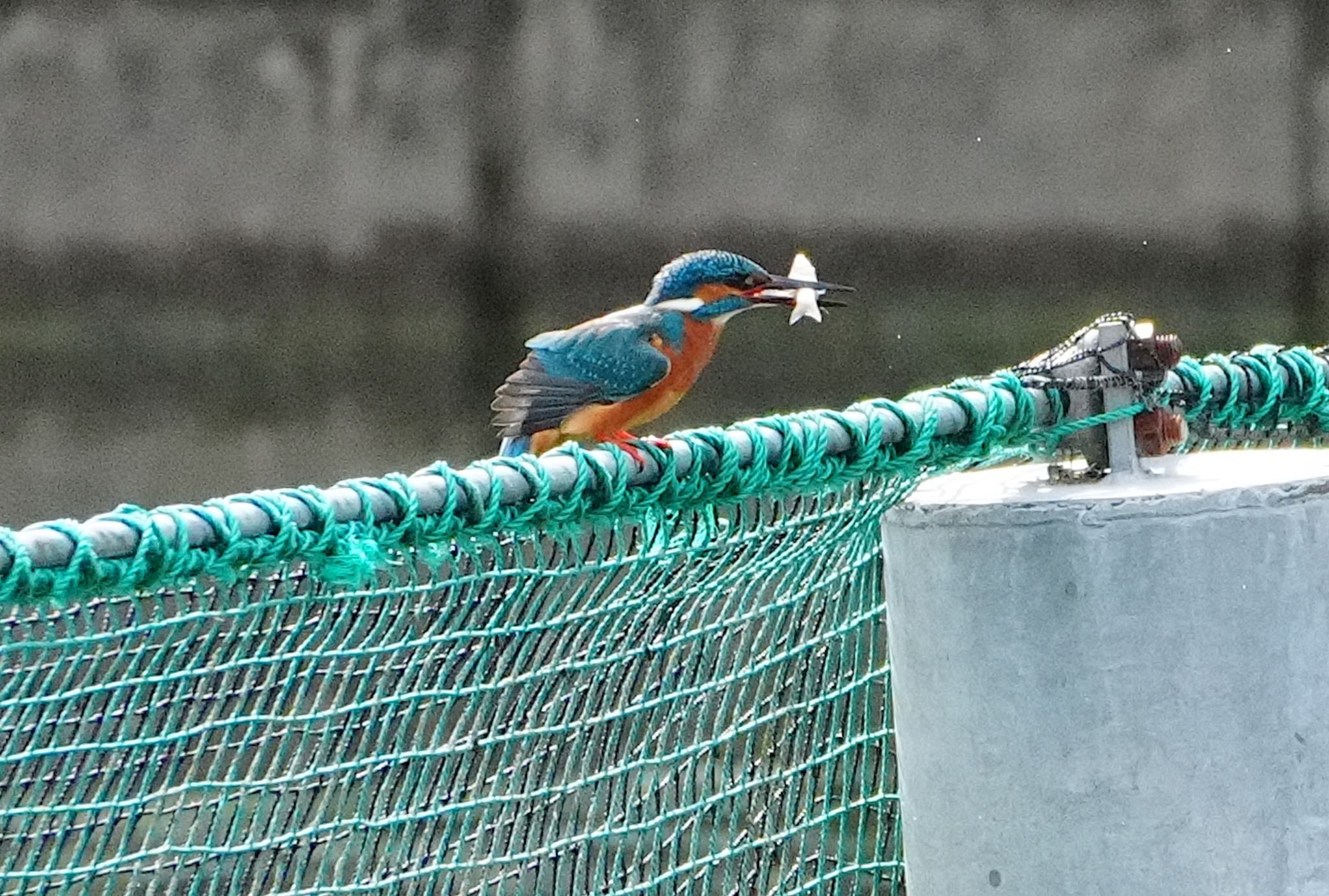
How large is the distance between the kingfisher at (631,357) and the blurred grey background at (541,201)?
3482mm

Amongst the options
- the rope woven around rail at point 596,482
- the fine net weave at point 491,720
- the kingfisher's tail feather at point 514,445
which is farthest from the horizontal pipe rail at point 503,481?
the kingfisher's tail feather at point 514,445

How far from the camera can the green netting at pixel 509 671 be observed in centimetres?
172

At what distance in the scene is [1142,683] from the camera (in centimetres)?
197

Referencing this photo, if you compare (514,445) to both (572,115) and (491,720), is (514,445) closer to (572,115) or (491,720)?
(491,720)

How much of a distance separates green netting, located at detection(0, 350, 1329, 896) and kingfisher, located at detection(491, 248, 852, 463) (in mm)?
965

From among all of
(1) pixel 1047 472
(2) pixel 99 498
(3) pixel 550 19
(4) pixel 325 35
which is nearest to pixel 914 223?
(3) pixel 550 19

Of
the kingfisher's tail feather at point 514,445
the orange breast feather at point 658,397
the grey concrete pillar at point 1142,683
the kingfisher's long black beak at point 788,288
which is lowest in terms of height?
the grey concrete pillar at point 1142,683

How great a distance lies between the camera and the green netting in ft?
5.65

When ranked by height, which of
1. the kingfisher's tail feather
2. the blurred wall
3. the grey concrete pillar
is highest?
the blurred wall

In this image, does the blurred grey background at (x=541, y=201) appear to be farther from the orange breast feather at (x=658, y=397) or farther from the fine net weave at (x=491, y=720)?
the fine net weave at (x=491, y=720)

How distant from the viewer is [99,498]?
748 cm

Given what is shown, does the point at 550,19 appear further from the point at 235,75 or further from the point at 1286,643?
the point at 1286,643

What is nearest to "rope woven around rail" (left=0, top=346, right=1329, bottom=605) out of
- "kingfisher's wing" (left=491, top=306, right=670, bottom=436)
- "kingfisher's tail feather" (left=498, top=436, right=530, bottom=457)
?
"kingfisher's wing" (left=491, top=306, right=670, bottom=436)

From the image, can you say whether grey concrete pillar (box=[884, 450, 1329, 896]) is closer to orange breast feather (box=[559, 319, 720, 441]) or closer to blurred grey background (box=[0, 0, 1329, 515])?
orange breast feather (box=[559, 319, 720, 441])
